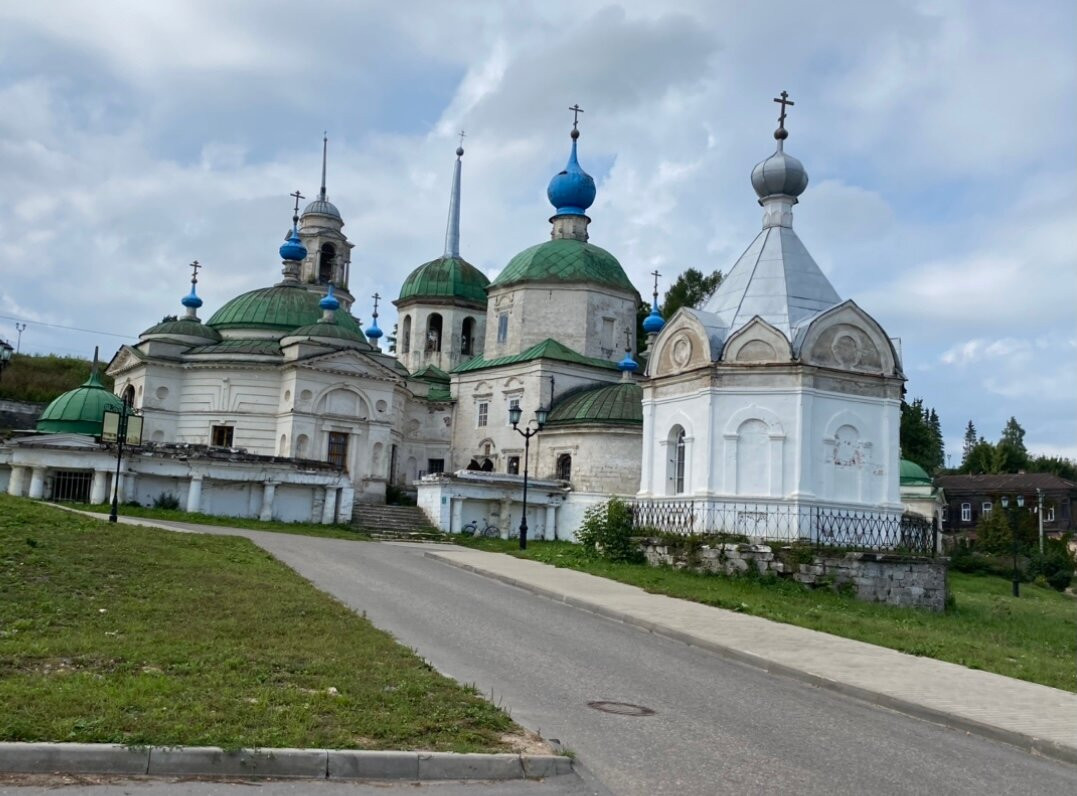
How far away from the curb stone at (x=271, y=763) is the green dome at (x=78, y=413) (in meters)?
28.0

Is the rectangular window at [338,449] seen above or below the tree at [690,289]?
below

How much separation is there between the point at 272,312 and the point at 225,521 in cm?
1389

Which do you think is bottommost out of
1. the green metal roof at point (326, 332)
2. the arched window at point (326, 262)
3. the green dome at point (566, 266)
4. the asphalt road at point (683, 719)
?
the asphalt road at point (683, 719)

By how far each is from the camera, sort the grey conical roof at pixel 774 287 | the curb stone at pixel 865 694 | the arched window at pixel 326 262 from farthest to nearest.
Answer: the arched window at pixel 326 262, the grey conical roof at pixel 774 287, the curb stone at pixel 865 694

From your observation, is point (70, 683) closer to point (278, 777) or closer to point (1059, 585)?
point (278, 777)

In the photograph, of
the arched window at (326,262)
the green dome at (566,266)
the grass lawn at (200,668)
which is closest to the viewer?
the grass lawn at (200,668)

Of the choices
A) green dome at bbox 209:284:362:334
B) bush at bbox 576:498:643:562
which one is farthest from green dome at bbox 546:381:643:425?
bush at bbox 576:498:643:562

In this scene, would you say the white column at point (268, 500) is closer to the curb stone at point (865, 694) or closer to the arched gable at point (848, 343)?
the arched gable at point (848, 343)

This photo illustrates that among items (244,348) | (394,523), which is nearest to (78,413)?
(244,348)

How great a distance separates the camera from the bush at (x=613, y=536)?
2250 centimetres

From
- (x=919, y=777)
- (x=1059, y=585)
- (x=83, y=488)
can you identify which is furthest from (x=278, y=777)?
Result: (x=1059, y=585)

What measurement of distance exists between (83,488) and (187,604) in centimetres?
2059

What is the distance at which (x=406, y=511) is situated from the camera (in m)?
33.9

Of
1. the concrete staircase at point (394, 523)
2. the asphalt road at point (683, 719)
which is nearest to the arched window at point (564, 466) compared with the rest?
the concrete staircase at point (394, 523)
